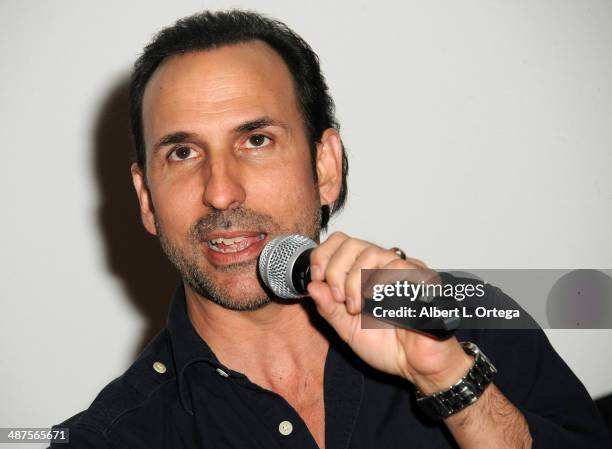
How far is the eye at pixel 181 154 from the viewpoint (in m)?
2.28

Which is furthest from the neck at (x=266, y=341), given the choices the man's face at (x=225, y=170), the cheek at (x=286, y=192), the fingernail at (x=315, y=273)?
the fingernail at (x=315, y=273)

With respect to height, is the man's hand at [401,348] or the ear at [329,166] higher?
the ear at [329,166]

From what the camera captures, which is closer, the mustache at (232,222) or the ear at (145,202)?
the mustache at (232,222)

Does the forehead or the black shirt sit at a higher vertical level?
the forehead

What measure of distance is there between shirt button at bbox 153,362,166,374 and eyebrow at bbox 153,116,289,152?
750 mm

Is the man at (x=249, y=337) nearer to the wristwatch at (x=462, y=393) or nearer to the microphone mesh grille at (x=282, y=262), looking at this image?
the wristwatch at (x=462, y=393)

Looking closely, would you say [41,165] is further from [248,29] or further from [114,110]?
[248,29]

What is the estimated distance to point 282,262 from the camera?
1.77 meters

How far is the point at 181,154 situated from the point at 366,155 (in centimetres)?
134

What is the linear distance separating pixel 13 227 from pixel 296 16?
169 centimetres

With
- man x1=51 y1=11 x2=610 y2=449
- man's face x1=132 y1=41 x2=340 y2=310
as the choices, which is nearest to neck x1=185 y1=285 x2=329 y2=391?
man x1=51 y1=11 x2=610 y2=449

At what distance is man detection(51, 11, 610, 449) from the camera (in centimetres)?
210

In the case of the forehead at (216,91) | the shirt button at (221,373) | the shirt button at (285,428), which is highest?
the forehead at (216,91)

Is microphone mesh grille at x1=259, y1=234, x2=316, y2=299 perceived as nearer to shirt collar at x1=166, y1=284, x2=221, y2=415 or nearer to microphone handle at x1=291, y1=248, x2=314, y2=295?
microphone handle at x1=291, y1=248, x2=314, y2=295
